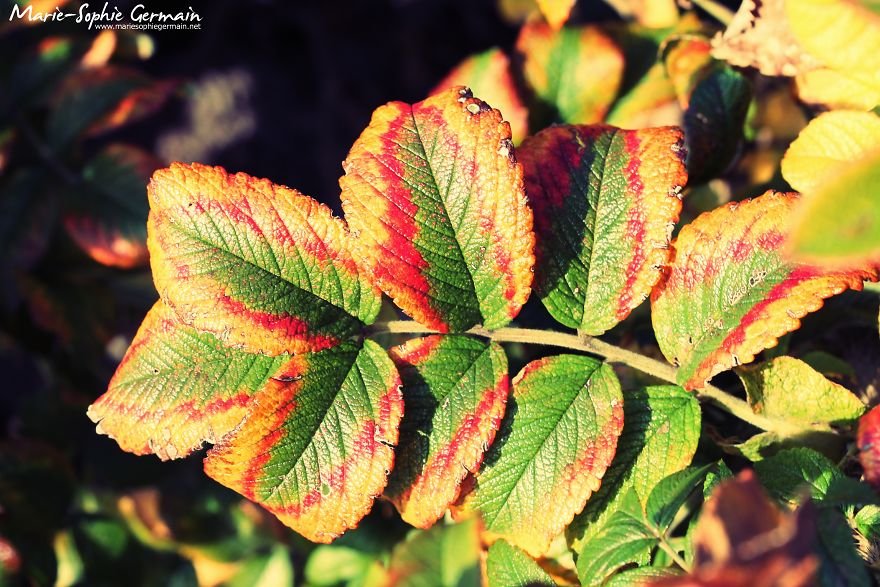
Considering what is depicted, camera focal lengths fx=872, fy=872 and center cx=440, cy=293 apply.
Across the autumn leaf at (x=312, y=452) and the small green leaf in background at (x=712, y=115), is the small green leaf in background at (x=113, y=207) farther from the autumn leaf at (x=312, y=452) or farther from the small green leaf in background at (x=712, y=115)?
the small green leaf in background at (x=712, y=115)

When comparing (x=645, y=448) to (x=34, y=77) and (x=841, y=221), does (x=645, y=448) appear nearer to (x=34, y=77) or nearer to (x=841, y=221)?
(x=841, y=221)

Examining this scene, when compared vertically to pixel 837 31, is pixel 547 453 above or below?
below

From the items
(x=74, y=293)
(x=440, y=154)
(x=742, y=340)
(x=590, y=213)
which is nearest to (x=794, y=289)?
(x=742, y=340)

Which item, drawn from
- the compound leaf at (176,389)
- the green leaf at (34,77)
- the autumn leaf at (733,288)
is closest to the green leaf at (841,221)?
the autumn leaf at (733,288)

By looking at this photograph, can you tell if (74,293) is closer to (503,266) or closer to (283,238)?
(283,238)

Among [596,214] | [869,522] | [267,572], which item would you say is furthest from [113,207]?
[869,522]
